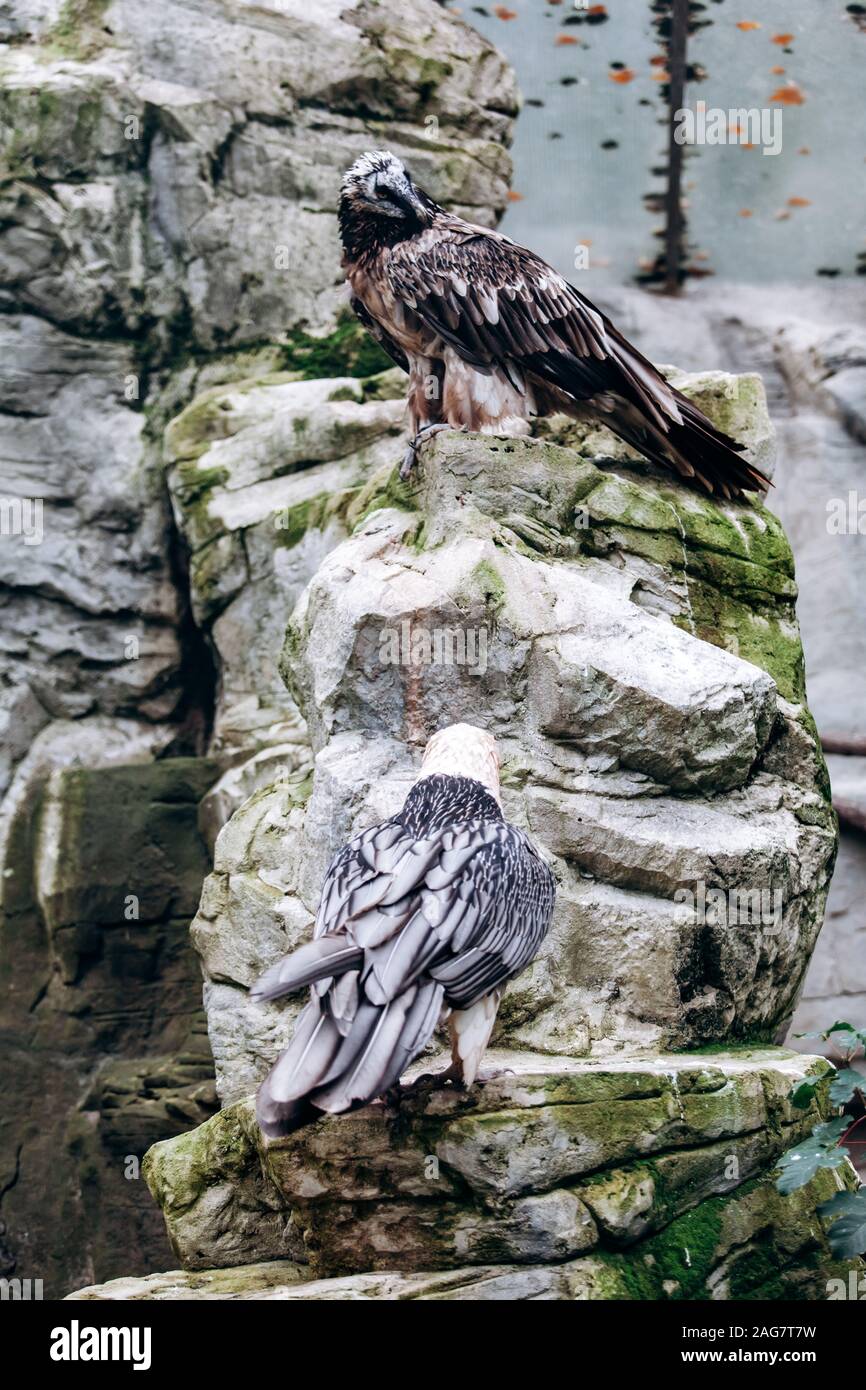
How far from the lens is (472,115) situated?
A: 9.40 m

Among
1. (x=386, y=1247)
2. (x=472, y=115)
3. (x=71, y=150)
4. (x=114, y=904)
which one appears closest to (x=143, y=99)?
(x=71, y=150)

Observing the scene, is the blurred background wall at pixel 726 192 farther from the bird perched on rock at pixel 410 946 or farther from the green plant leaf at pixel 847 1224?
the green plant leaf at pixel 847 1224

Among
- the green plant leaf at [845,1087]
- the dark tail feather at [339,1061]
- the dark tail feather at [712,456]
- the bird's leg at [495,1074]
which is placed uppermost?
the dark tail feather at [712,456]

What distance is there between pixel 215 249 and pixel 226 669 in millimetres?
2628

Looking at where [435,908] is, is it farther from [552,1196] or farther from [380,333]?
[380,333]

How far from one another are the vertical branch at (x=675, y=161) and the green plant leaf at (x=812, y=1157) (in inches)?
324

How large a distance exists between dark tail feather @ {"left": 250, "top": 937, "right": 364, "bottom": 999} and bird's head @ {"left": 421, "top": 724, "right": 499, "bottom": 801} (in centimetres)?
86

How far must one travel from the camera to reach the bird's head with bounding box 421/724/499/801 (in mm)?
4676

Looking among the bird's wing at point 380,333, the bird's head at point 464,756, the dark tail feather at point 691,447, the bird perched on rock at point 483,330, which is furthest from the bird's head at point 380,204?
the bird's head at point 464,756

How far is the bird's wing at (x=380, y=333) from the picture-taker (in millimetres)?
6352

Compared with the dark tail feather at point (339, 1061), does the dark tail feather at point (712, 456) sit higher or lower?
higher

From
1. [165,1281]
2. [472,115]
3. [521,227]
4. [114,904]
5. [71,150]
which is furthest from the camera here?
[521,227]

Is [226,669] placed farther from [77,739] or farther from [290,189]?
[290,189]

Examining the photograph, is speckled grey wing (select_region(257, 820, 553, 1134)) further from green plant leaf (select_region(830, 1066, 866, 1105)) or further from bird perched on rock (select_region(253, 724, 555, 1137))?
green plant leaf (select_region(830, 1066, 866, 1105))
